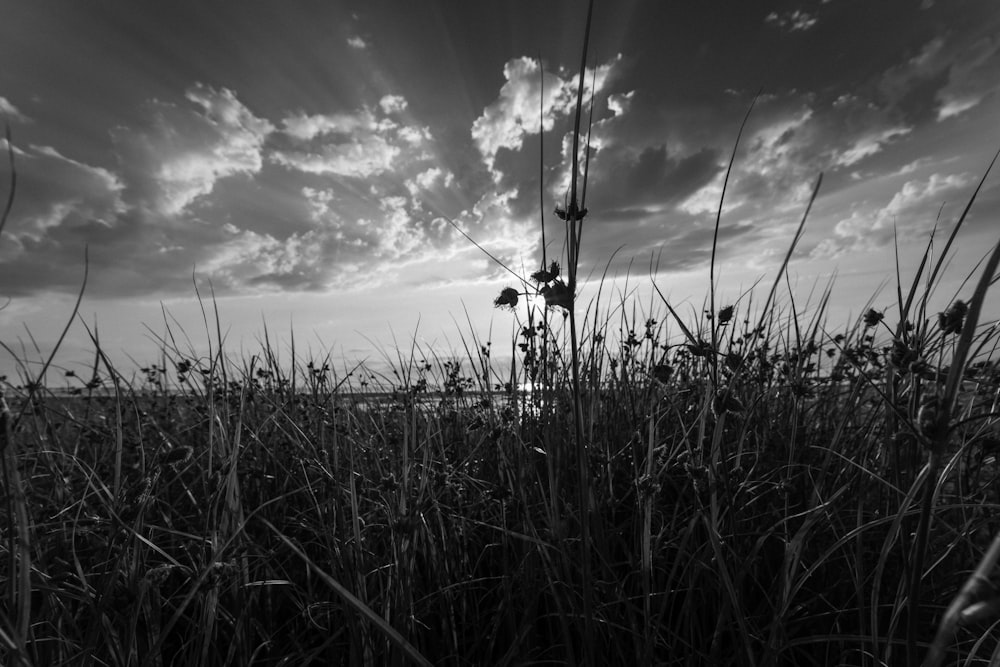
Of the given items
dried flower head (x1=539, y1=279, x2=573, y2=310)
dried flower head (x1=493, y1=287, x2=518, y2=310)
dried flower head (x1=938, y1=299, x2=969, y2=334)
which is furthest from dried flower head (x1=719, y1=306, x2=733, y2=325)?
dried flower head (x1=539, y1=279, x2=573, y2=310)

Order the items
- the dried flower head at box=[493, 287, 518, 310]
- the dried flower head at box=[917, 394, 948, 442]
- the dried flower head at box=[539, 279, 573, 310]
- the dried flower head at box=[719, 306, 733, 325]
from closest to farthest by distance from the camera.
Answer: the dried flower head at box=[917, 394, 948, 442] → the dried flower head at box=[539, 279, 573, 310] → the dried flower head at box=[493, 287, 518, 310] → the dried flower head at box=[719, 306, 733, 325]

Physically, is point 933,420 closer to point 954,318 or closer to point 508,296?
point 508,296

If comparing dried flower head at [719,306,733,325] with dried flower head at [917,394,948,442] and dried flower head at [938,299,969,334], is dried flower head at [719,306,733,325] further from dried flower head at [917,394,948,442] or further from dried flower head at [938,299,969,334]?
dried flower head at [917,394,948,442]

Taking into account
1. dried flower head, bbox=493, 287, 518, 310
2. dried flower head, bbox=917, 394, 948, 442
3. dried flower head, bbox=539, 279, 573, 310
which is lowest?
dried flower head, bbox=917, 394, 948, 442

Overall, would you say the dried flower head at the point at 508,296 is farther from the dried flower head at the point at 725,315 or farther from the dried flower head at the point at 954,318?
the dried flower head at the point at 954,318

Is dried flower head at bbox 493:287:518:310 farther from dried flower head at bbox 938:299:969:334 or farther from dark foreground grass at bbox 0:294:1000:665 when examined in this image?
dried flower head at bbox 938:299:969:334

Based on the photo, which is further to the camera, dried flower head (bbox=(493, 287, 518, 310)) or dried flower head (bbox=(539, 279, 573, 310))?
dried flower head (bbox=(493, 287, 518, 310))

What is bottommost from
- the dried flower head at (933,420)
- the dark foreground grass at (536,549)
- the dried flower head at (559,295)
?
the dark foreground grass at (536,549)

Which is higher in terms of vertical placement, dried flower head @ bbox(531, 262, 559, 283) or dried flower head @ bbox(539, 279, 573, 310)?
dried flower head @ bbox(531, 262, 559, 283)

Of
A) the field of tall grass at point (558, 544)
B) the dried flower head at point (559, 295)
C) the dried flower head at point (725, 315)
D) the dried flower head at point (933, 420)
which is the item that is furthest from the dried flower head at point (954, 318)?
the dried flower head at point (559, 295)

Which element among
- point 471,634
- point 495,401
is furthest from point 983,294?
point 495,401

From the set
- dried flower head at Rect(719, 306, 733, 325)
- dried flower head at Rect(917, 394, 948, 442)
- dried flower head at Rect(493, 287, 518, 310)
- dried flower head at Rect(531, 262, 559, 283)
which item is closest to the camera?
dried flower head at Rect(917, 394, 948, 442)

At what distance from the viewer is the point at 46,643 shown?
1.84m

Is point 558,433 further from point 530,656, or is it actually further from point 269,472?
point 269,472
